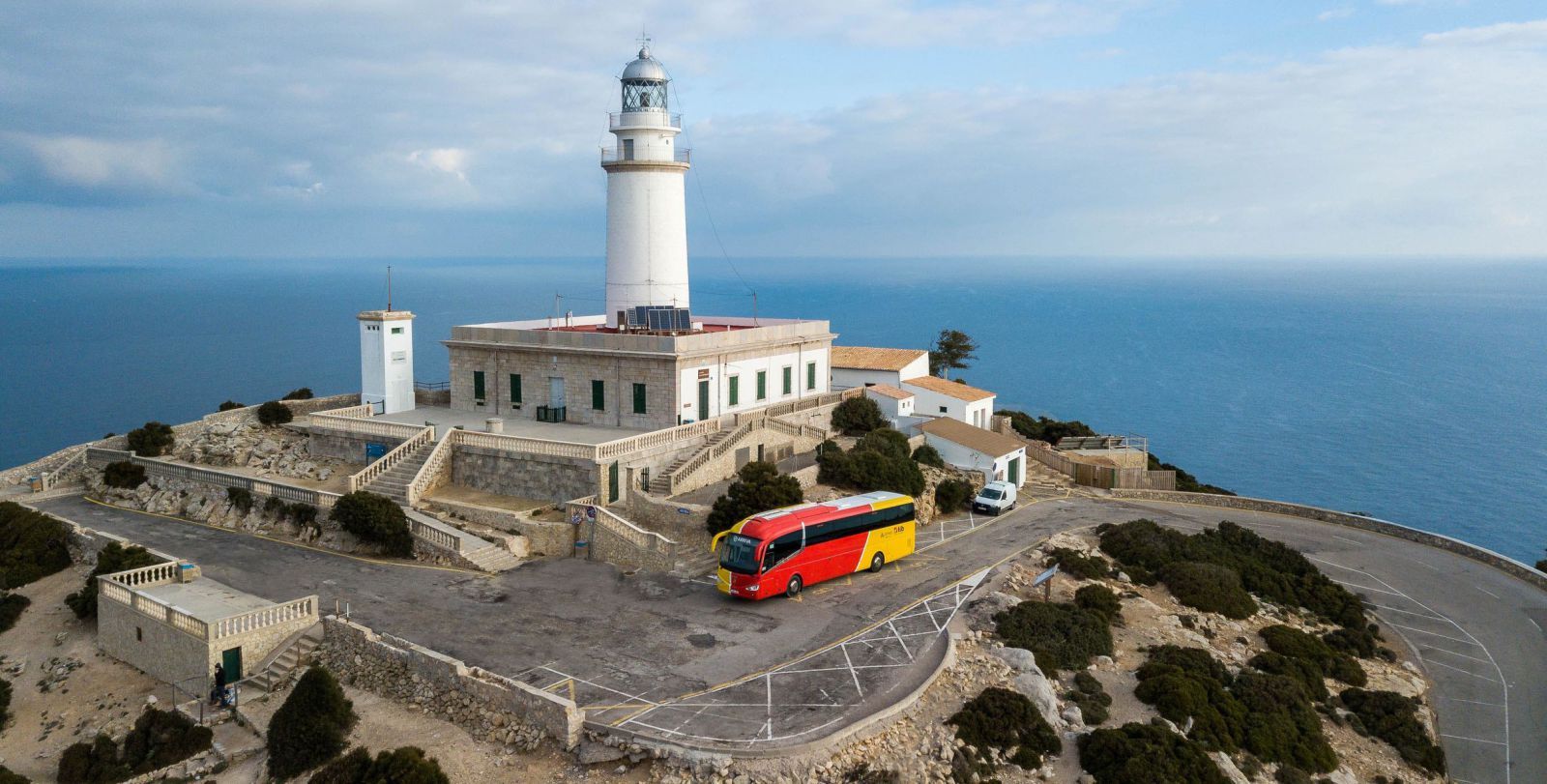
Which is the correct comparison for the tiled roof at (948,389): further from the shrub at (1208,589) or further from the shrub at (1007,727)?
the shrub at (1007,727)

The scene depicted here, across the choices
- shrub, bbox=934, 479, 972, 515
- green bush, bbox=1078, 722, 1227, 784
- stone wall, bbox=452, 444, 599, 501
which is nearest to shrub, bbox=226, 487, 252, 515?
stone wall, bbox=452, 444, 599, 501

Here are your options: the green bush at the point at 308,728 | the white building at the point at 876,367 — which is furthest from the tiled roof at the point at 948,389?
the green bush at the point at 308,728

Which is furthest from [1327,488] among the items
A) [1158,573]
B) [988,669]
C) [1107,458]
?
[988,669]

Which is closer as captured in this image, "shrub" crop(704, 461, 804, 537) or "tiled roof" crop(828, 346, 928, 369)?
"shrub" crop(704, 461, 804, 537)

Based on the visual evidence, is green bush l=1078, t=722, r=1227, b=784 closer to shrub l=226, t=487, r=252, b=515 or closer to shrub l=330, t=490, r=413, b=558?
shrub l=330, t=490, r=413, b=558

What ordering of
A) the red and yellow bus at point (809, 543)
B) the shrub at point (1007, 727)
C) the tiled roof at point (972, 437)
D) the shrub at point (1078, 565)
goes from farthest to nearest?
the tiled roof at point (972, 437), the shrub at point (1078, 565), the red and yellow bus at point (809, 543), the shrub at point (1007, 727)

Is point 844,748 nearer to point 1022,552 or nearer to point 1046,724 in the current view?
point 1046,724

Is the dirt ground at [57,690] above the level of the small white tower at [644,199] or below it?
below
